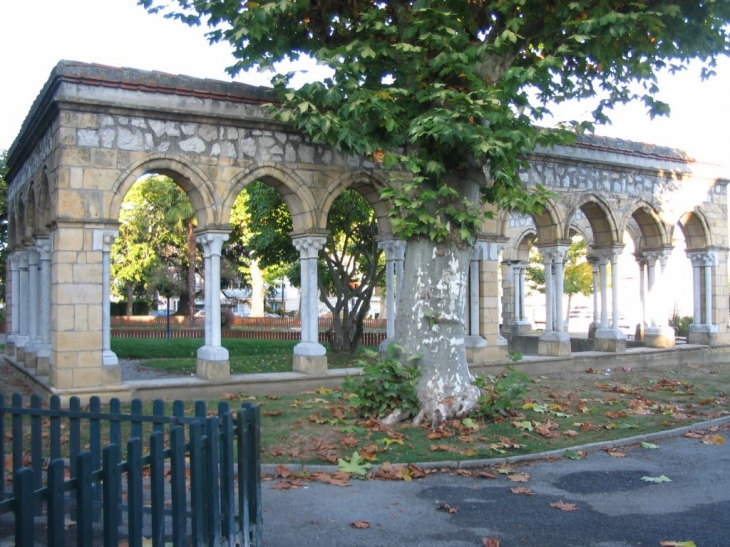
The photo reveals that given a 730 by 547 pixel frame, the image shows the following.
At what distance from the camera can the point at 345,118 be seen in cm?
891

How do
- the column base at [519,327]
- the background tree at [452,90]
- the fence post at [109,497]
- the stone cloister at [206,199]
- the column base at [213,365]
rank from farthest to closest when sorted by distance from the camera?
1. the column base at [519,327]
2. the column base at [213,365]
3. the stone cloister at [206,199]
4. the background tree at [452,90]
5. the fence post at [109,497]

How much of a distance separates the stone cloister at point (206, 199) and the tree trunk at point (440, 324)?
328 centimetres

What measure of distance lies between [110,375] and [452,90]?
5.93 metres

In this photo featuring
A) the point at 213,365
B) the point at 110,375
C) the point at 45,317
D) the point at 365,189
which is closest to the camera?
the point at 110,375

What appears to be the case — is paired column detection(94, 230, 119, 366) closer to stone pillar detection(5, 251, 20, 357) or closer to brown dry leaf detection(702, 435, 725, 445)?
stone pillar detection(5, 251, 20, 357)

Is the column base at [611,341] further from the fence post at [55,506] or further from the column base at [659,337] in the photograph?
the fence post at [55,506]

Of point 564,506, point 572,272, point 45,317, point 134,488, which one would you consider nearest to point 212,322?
point 45,317

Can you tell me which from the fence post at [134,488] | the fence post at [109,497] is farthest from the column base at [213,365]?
the fence post at [109,497]

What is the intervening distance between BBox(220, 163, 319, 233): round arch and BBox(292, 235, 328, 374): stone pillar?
0.24 m

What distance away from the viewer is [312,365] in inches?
451

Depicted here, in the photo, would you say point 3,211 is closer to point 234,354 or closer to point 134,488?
point 234,354

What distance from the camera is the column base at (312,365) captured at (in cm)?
1146

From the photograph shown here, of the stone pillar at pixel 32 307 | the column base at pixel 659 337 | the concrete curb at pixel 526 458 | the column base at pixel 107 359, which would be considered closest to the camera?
the concrete curb at pixel 526 458

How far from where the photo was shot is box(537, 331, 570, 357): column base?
14273 millimetres
